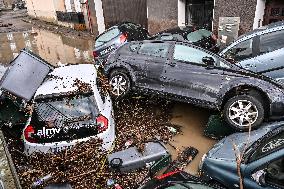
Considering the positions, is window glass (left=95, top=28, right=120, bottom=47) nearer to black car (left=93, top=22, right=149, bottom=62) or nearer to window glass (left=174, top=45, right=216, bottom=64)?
black car (left=93, top=22, right=149, bottom=62)

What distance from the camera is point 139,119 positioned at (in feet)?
26.9

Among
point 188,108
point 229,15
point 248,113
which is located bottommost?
point 188,108

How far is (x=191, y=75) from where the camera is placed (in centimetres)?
723

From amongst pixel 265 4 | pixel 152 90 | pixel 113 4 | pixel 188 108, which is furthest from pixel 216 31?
pixel 113 4

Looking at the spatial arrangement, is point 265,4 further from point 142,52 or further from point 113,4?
point 113,4

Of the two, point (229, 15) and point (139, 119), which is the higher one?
point (229, 15)

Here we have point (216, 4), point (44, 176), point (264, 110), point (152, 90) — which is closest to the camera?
point (44, 176)

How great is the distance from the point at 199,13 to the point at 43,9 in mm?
16965

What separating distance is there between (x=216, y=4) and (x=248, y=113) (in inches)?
288

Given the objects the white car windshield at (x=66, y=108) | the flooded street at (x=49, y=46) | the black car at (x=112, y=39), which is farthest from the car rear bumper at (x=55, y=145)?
the flooded street at (x=49, y=46)

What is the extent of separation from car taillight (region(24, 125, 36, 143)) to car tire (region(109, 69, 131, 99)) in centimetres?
262

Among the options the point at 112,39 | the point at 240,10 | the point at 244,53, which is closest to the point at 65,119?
the point at 244,53

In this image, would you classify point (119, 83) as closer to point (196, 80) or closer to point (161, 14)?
point (196, 80)

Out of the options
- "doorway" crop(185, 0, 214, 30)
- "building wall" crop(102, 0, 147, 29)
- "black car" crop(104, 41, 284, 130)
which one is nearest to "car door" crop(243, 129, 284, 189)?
"black car" crop(104, 41, 284, 130)
